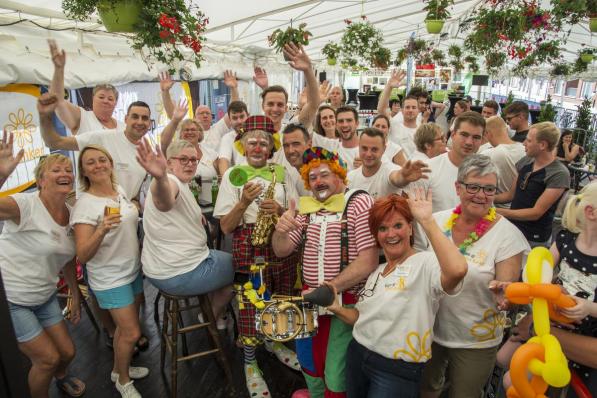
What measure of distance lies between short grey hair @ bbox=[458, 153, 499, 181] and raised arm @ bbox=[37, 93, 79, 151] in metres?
2.63

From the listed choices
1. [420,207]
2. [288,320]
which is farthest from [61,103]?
[420,207]

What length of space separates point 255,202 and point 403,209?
100 centimetres

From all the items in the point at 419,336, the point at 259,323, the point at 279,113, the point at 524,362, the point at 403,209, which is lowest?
the point at 259,323

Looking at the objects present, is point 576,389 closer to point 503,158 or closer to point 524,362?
point 524,362

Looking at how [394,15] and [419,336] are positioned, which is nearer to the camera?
[419,336]

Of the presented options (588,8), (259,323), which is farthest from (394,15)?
(259,323)

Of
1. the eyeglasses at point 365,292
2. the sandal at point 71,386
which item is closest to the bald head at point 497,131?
the eyeglasses at point 365,292

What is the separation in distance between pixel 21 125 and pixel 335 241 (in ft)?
13.0

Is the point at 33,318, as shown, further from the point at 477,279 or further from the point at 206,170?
the point at 477,279

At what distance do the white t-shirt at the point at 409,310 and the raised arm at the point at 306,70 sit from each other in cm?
182

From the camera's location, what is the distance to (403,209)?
1785mm

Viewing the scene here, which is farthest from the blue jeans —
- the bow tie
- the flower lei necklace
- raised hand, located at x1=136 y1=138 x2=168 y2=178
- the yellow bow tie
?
raised hand, located at x1=136 y1=138 x2=168 y2=178

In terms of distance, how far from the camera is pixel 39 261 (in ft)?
7.38

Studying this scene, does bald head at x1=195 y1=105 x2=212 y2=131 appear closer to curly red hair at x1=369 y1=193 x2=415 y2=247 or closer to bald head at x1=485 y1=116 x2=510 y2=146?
bald head at x1=485 y1=116 x2=510 y2=146
